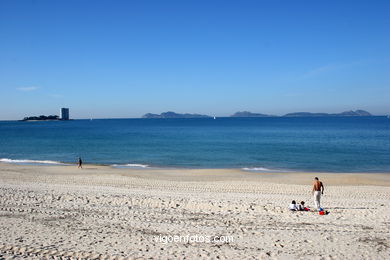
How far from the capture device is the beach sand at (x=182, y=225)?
7.94 metres

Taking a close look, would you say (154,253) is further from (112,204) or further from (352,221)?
(352,221)

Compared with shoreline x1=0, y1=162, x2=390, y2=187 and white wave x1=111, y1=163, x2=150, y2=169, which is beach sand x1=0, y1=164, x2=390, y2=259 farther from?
white wave x1=111, y1=163, x2=150, y2=169

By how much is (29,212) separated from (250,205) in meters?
8.72

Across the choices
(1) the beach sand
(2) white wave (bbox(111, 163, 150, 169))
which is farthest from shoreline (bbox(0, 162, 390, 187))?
(1) the beach sand

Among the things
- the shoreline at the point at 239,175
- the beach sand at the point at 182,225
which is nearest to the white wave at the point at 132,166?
the shoreline at the point at 239,175

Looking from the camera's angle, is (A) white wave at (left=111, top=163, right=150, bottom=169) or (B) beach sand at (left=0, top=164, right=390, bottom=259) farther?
(A) white wave at (left=111, top=163, right=150, bottom=169)

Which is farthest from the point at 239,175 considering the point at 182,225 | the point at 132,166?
the point at 182,225

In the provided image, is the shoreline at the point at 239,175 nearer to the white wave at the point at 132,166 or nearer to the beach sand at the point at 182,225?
the white wave at the point at 132,166

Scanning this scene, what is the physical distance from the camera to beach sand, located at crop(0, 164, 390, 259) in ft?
26.0

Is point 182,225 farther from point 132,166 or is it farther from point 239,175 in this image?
point 132,166

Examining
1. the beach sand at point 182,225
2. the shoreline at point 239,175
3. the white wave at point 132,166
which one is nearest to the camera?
the beach sand at point 182,225

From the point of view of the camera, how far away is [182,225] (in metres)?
10.2

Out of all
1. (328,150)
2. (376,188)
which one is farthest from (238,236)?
(328,150)

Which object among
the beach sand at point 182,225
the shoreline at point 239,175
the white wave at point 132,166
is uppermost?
the beach sand at point 182,225
